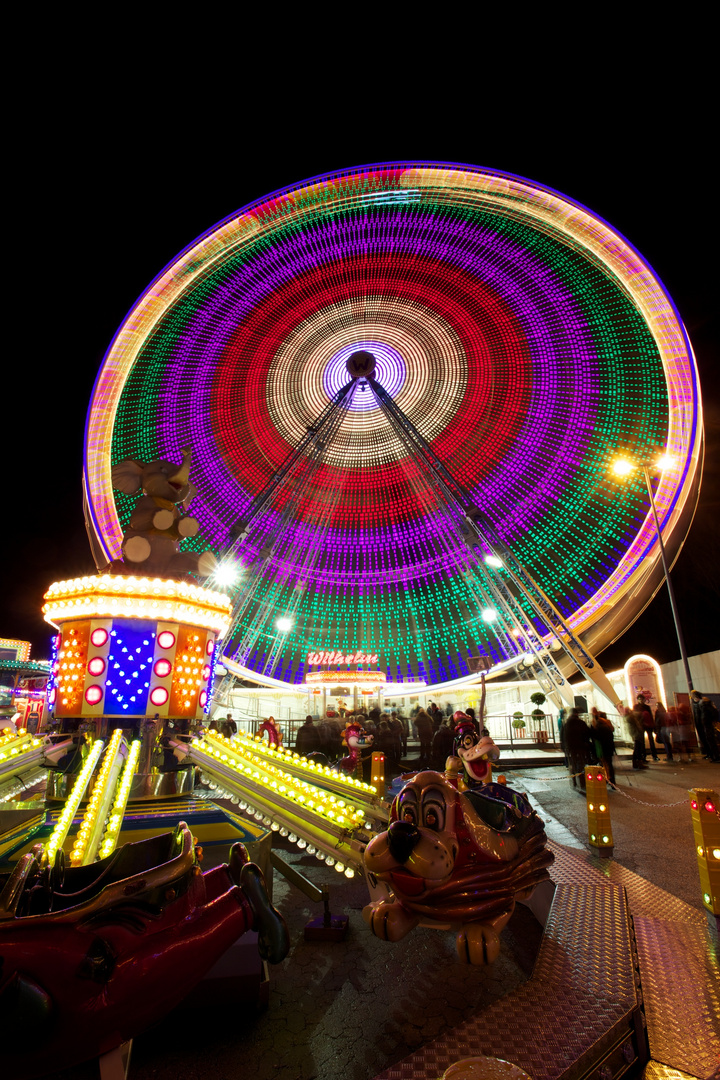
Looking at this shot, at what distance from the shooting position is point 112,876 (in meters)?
2.70

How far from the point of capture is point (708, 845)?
4.92 meters

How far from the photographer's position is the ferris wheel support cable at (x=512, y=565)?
17.2 m

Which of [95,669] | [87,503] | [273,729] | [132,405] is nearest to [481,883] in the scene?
[95,669]

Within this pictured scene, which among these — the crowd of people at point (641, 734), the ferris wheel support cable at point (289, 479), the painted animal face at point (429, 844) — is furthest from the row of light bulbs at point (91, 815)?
the ferris wheel support cable at point (289, 479)

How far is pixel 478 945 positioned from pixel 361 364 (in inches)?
782

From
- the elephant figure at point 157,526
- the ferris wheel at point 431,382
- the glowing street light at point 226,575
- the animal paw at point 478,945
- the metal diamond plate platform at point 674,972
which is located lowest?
the metal diamond plate platform at point 674,972

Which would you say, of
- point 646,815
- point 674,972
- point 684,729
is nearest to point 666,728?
point 684,729

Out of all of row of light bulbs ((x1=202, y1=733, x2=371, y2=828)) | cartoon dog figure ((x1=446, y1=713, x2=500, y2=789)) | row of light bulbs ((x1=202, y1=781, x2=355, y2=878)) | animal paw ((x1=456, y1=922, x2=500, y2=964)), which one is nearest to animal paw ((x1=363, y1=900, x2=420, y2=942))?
animal paw ((x1=456, y1=922, x2=500, y2=964))

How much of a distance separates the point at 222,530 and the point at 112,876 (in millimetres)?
19308

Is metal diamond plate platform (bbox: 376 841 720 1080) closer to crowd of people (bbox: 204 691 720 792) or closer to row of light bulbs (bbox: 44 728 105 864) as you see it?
row of light bulbs (bbox: 44 728 105 864)

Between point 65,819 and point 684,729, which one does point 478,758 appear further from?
point 684,729

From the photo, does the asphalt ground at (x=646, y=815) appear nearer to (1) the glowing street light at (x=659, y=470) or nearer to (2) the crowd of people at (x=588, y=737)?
(2) the crowd of people at (x=588, y=737)

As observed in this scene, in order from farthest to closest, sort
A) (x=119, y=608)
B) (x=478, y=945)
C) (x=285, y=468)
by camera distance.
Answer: (x=285, y=468) → (x=119, y=608) → (x=478, y=945)

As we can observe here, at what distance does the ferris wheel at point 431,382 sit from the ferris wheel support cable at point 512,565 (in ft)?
0.35
